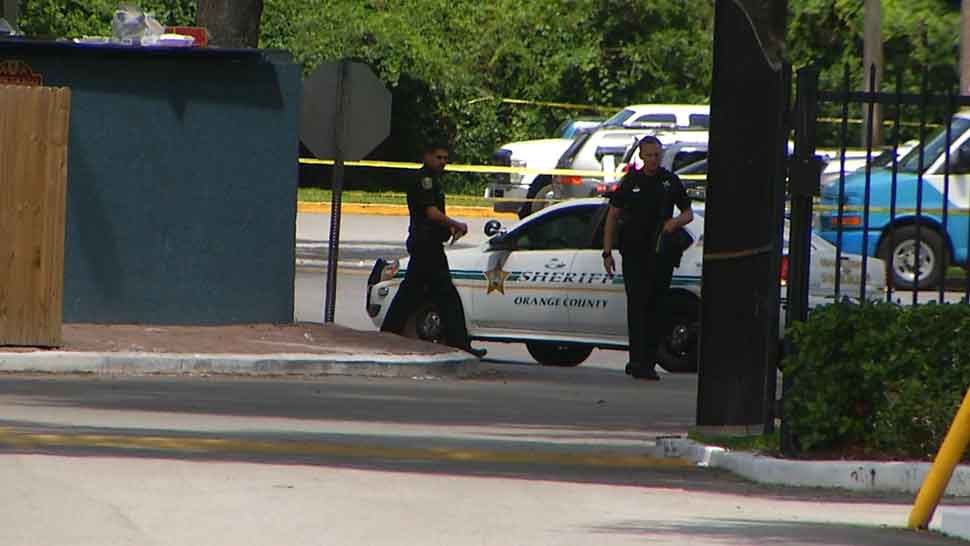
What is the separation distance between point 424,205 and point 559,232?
138cm

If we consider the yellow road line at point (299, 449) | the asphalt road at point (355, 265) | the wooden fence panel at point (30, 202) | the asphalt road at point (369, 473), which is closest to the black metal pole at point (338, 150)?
the asphalt road at point (355, 265)

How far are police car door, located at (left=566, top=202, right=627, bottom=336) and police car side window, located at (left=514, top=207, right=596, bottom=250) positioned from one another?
18 cm

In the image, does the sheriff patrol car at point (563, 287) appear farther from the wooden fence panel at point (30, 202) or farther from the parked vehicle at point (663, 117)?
the parked vehicle at point (663, 117)

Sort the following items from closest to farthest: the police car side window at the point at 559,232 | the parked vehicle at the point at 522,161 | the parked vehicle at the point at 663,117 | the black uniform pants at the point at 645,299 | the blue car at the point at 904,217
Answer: the black uniform pants at the point at 645,299 < the police car side window at the point at 559,232 < the blue car at the point at 904,217 < the parked vehicle at the point at 522,161 < the parked vehicle at the point at 663,117

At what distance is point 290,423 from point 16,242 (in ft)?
11.0

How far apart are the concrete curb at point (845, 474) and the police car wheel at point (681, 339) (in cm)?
630

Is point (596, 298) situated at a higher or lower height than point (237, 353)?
higher

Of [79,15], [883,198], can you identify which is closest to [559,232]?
[883,198]

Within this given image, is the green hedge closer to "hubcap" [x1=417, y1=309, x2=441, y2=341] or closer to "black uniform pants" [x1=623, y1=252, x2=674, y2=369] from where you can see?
"black uniform pants" [x1=623, y1=252, x2=674, y2=369]

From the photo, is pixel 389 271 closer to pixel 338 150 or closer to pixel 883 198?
pixel 338 150

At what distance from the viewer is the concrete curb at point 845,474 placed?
10188mm

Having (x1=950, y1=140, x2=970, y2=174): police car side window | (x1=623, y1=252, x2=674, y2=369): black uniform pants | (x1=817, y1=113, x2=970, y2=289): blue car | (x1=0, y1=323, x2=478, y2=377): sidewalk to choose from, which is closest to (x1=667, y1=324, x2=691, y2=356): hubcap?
(x1=623, y1=252, x2=674, y2=369): black uniform pants

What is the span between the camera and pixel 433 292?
56.4ft

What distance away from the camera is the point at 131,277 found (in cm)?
1653
